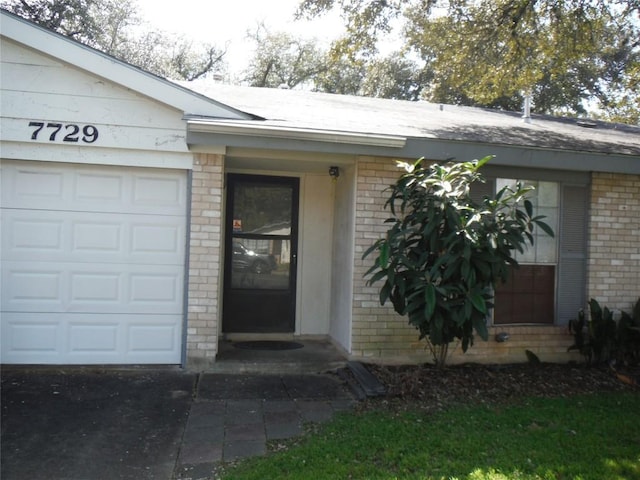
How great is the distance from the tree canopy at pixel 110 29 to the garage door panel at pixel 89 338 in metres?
15.5

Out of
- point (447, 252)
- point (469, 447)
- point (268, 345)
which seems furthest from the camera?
point (268, 345)

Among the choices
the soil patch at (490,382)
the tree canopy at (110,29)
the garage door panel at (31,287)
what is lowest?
the soil patch at (490,382)

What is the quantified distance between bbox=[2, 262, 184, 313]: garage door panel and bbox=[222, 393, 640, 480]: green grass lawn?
9.19 feet

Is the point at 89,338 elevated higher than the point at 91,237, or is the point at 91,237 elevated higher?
the point at 91,237

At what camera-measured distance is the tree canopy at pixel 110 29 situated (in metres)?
19.7

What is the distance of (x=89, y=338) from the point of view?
20.9 ft

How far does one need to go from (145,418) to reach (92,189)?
295 centimetres

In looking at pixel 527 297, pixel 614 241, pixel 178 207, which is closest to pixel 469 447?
pixel 527 297

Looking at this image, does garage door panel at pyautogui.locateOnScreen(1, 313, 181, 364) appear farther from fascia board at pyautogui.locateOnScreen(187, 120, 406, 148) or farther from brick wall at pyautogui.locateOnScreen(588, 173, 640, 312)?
brick wall at pyautogui.locateOnScreen(588, 173, 640, 312)

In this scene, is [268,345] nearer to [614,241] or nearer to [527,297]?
[527,297]

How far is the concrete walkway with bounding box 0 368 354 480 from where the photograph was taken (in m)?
4.00

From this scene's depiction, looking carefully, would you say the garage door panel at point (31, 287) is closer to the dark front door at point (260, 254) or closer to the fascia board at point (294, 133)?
the dark front door at point (260, 254)

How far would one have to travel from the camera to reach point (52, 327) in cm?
631

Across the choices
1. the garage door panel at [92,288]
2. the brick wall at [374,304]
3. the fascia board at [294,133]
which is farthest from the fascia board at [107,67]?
the garage door panel at [92,288]
